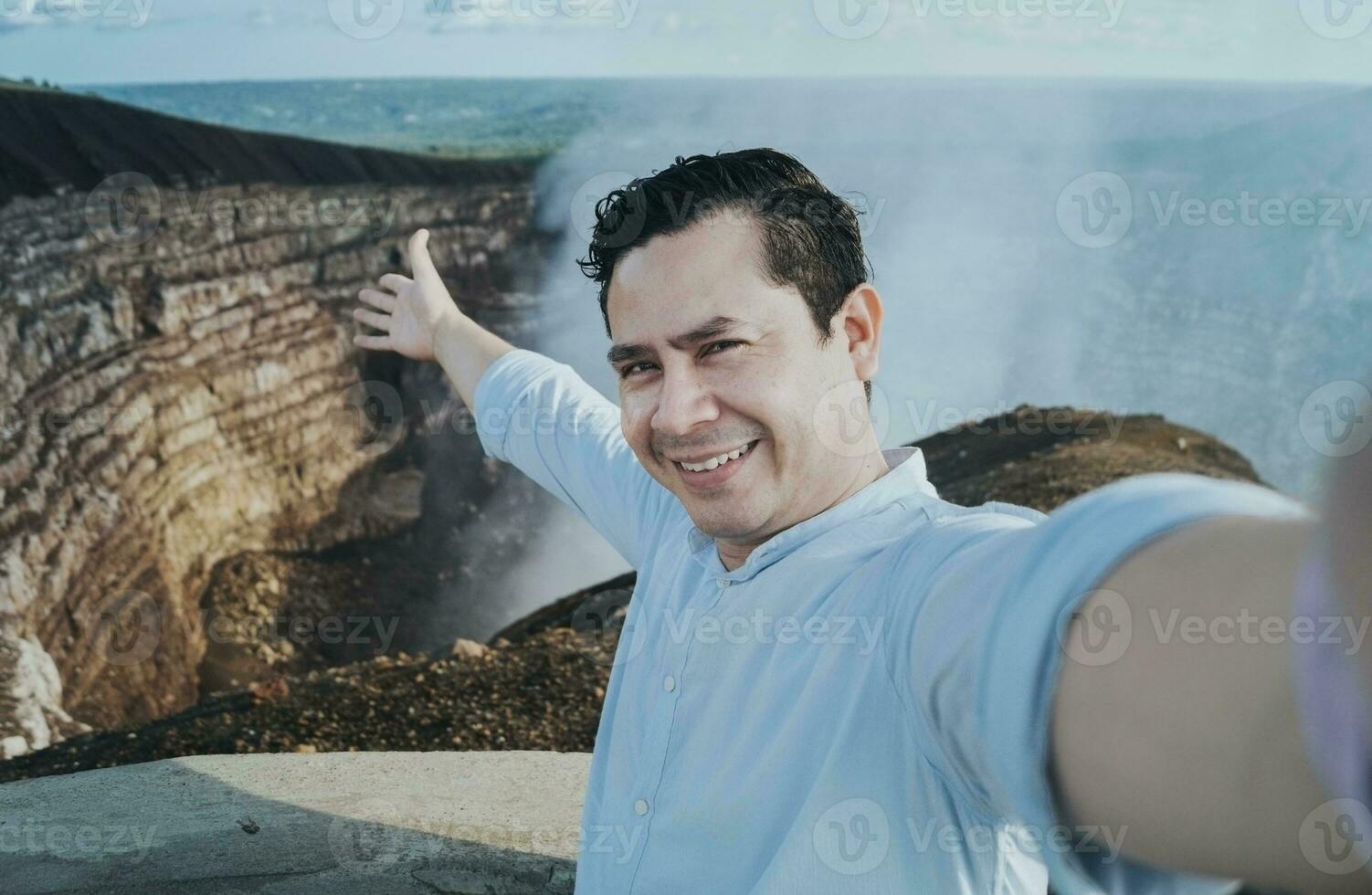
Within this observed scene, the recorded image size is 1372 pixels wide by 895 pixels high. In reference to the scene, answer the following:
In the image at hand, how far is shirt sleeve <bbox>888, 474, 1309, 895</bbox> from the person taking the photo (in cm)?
74

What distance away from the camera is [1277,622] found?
1.94 ft

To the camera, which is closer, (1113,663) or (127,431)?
(1113,663)

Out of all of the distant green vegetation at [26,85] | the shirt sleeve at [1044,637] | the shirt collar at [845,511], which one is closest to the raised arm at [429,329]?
the shirt collar at [845,511]

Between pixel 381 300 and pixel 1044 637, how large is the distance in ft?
9.74

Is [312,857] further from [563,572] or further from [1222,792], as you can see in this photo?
[563,572]

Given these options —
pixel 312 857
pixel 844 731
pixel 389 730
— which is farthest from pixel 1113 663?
pixel 389 730

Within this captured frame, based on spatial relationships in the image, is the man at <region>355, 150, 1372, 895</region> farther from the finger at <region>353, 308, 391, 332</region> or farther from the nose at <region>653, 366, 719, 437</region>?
the finger at <region>353, 308, 391, 332</region>

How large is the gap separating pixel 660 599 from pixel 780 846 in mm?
598

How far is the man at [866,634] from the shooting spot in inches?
25.5

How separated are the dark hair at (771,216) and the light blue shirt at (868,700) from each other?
33cm

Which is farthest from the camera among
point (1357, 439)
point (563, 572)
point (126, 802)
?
point (563, 572)

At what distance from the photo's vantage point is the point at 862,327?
1.78m

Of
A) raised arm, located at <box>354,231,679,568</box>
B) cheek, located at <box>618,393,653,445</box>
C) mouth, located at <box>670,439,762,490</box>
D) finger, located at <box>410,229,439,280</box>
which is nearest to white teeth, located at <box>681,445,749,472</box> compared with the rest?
mouth, located at <box>670,439,762,490</box>

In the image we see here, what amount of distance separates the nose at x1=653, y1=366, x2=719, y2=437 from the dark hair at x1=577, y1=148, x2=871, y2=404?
20cm
